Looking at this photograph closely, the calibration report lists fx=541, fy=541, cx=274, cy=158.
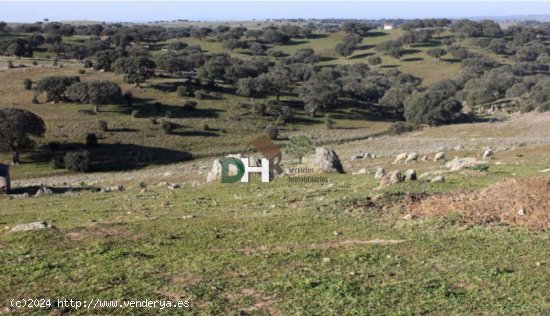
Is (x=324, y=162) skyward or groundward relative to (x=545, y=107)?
skyward

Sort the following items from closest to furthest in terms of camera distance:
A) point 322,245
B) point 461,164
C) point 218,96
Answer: point 322,245 → point 461,164 → point 218,96

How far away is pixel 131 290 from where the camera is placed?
1484 cm

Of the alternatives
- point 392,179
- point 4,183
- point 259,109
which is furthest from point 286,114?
point 392,179

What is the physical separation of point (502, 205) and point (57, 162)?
57291 millimetres

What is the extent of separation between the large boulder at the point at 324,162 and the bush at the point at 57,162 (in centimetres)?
3793

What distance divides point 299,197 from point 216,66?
294ft

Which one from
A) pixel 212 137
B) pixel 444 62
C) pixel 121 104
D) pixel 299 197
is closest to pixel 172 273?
pixel 299 197

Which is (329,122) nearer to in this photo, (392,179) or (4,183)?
(4,183)

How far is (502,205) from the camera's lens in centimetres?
2227

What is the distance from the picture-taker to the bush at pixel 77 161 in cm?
6525

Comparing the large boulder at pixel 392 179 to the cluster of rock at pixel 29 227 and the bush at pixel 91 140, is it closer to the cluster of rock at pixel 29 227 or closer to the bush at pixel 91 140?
the cluster of rock at pixel 29 227

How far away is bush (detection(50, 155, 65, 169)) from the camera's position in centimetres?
6650

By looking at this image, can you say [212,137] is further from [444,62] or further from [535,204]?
[444,62]

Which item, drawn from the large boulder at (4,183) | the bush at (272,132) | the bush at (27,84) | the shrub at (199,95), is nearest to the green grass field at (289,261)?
the large boulder at (4,183)
